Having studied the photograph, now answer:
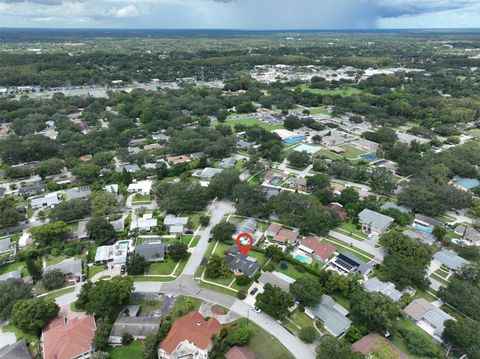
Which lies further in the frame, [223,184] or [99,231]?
[223,184]

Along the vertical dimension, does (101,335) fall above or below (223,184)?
below

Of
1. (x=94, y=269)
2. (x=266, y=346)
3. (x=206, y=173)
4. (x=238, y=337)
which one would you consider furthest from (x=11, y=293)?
(x=206, y=173)

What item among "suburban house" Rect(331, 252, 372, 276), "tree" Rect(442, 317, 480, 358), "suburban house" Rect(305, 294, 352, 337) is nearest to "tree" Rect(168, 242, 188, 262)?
"suburban house" Rect(305, 294, 352, 337)

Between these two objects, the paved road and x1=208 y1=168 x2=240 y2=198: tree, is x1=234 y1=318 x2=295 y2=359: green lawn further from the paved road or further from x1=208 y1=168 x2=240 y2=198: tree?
x1=208 y1=168 x2=240 y2=198: tree

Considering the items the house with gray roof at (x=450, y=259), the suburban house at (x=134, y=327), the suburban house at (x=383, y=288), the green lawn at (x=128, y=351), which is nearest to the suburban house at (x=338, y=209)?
the house with gray roof at (x=450, y=259)

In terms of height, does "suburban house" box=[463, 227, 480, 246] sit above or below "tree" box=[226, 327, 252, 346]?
below

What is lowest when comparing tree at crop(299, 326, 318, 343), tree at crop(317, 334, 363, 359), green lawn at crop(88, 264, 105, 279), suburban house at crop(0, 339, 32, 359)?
green lawn at crop(88, 264, 105, 279)

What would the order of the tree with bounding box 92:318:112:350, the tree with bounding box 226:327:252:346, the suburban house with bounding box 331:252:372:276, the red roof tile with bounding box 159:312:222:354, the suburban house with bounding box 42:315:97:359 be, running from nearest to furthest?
the suburban house with bounding box 42:315:97:359, the red roof tile with bounding box 159:312:222:354, the tree with bounding box 92:318:112:350, the tree with bounding box 226:327:252:346, the suburban house with bounding box 331:252:372:276

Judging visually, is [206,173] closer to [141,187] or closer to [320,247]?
[141,187]
